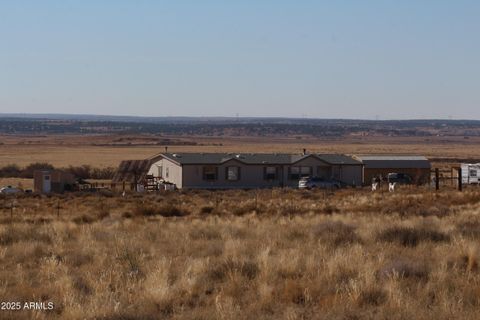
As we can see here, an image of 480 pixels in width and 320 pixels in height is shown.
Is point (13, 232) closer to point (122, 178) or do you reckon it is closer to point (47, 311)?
point (47, 311)

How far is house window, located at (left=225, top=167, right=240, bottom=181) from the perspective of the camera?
6181 centimetres

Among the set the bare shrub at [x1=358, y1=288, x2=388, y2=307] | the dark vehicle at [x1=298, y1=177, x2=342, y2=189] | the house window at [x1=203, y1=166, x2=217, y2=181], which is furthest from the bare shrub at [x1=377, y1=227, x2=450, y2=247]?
the house window at [x1=203, y1=166, x2=217, y2=181]

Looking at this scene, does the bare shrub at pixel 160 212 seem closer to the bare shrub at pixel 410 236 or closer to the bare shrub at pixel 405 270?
the bare shrub at pixel 410 236

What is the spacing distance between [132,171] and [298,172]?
594 inches

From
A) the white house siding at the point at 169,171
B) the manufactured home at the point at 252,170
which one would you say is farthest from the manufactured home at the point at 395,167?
the white house siding at the point at 169,171

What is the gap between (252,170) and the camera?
62250 mm

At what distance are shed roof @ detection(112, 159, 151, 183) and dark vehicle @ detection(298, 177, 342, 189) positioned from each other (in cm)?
1390

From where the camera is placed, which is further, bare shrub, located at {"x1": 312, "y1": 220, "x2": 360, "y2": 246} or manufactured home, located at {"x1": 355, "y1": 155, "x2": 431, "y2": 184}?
manufactured home, located at {"x1": 355, "y1": 155, "x2": 431, "y2": 184}

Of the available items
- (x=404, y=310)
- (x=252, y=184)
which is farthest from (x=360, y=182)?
(x=404, y=310)

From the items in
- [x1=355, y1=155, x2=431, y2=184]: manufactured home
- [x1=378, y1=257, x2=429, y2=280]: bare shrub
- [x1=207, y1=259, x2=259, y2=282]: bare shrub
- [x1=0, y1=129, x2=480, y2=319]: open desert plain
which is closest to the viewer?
[x1=0, y1=129, x2=480, y2=319]: open desert plain

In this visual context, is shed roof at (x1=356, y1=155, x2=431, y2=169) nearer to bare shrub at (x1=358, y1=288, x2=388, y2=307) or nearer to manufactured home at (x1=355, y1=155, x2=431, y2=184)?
manufactured home at (x1=355, y1=155, x2=431, y2=184)

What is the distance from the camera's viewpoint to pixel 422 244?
53.7 feet

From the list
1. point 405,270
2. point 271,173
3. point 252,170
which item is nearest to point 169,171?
point 252,170

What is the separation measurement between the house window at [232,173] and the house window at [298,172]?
4.36m
